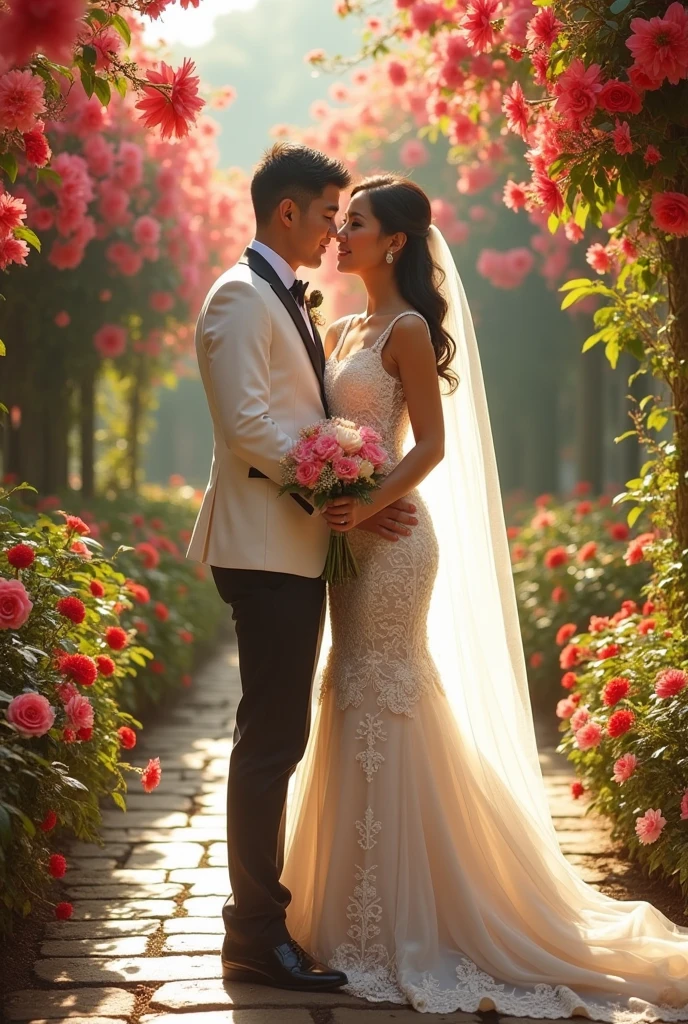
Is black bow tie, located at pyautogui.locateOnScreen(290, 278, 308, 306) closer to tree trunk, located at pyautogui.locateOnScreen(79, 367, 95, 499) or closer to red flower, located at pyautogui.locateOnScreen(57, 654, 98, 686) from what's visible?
red flower, located at pyautogui.locateOnScreen(57, 654, 98, 686)

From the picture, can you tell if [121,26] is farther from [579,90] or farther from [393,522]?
[393,522]

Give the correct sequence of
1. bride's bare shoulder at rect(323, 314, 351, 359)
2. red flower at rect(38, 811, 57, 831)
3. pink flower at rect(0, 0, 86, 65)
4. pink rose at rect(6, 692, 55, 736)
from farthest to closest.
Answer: bride's bare shoulder at rect(323, 314, 351, 359)
red flower at rect(38, 811, 57, 831)
pink rose at rect(6, 692, 55, 736)
pink flower at rect(0, 0, 86, 65)

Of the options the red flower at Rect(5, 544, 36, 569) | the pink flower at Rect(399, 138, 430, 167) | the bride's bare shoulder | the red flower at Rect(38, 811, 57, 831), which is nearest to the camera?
the red flower at Rect(38, 811, 57, 831)

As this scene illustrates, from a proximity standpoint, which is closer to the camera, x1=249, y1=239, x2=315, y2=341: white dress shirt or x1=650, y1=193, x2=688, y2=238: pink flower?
x1=249, y1=239, x2=315, y2=341: white dress shirt

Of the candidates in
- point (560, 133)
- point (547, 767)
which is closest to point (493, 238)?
point (547, 767)

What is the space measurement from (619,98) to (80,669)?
8.37 ft

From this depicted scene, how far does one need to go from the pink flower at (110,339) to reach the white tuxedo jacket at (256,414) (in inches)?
259

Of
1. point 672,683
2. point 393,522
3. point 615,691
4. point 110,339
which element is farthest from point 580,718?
point 110,339

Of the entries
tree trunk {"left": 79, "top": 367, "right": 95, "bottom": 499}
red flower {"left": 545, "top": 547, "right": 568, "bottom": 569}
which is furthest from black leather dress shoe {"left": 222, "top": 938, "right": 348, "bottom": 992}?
tree trunk {"left": 79, "top": 367, "right": 95, "bottom": 499}

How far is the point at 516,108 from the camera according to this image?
4688mm

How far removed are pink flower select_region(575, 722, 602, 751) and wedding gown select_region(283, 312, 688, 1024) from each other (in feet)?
2.47

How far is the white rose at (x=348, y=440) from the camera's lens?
135 inches

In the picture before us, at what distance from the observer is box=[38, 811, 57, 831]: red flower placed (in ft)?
12.2

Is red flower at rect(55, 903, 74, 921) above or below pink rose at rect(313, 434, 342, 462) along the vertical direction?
below
